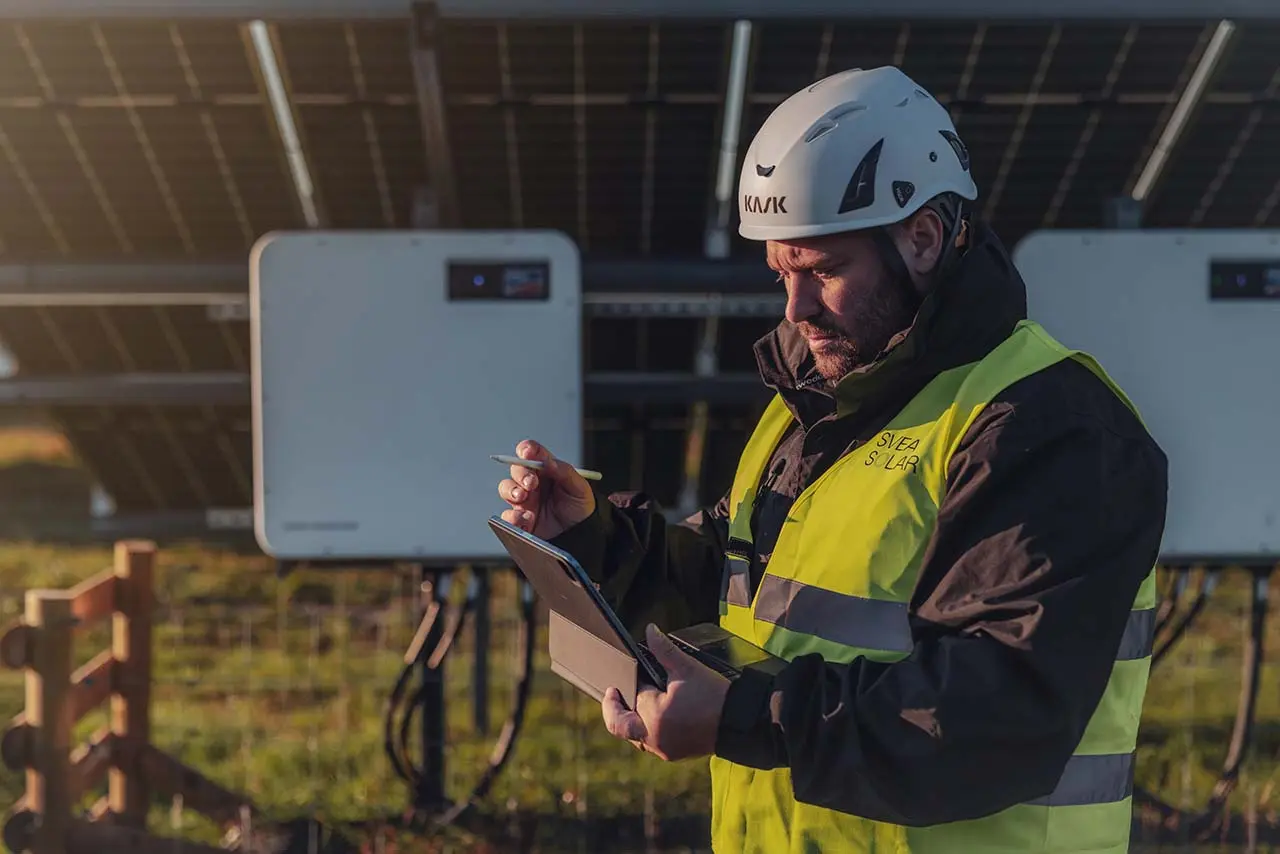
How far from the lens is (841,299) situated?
1.77m

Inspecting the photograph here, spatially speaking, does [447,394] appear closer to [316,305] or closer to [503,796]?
[316,305]

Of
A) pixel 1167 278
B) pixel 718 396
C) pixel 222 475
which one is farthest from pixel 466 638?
pixel 1167 278

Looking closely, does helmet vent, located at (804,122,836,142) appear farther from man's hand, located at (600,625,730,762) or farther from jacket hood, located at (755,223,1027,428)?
man's hand, located at (600,625,730,762)

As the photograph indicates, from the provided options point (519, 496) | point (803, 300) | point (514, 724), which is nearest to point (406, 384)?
point (514, 724)

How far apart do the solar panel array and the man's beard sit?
1966 mm

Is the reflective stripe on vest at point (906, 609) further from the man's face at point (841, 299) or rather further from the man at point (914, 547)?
the man's face at point (841, 299)

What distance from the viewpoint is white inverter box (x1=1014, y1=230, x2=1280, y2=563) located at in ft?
12.2

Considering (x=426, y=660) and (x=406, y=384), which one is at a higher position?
(x=406, y=384)

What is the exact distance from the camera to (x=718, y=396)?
403 cm

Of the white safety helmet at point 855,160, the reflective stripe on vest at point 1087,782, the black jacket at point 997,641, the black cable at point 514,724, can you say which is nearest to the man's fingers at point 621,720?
the black jacket at point 997,641

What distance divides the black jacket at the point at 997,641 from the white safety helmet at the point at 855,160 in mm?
328

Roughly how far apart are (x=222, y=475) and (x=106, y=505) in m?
0.51

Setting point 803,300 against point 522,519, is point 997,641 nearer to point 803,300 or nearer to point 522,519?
point 803,300

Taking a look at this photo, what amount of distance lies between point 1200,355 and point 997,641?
2635 mm
